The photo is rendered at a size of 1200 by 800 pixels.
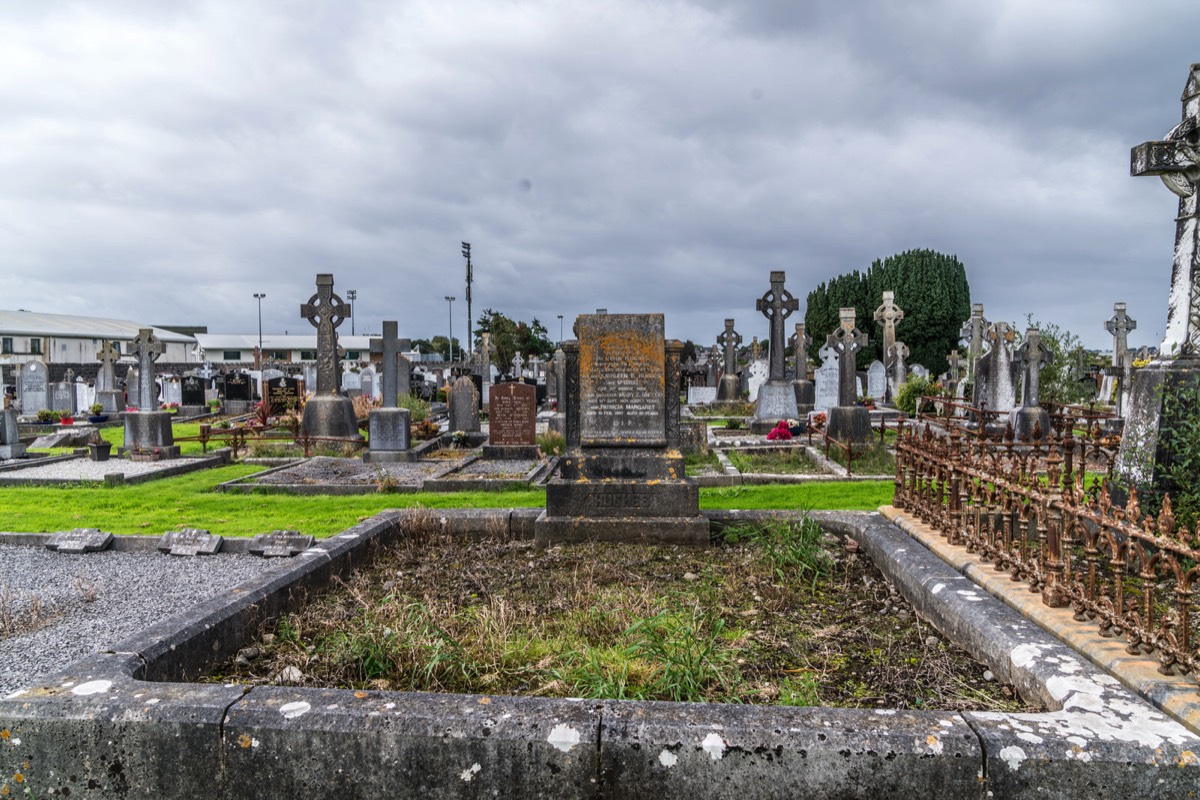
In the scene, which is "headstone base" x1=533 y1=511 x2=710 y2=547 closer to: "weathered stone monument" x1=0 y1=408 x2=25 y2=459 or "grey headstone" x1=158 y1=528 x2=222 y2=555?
"grey headstone" x1=158 y1=528 x2=222 y2=555

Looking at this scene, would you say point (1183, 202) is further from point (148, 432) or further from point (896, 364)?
point (896, 364)

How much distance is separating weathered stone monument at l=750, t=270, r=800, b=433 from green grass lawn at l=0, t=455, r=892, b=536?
8.03 metres

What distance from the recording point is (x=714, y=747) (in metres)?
2.41

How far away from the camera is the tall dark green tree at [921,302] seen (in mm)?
46812

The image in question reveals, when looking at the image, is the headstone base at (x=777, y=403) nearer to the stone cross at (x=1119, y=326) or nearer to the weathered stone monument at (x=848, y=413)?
the weathered stone monument at (x=848, y=413)

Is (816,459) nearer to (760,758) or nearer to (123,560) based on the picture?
(123,560)

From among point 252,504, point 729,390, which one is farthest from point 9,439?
point 729,390

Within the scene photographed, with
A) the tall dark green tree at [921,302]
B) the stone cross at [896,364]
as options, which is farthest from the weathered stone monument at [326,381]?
the tall dark green tree at [921,302]

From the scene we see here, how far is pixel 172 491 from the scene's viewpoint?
38.0ft

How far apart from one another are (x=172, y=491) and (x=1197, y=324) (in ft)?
41.2

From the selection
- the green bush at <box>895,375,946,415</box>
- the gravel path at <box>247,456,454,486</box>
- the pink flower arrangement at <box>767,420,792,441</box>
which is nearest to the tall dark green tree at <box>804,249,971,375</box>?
the green bush at <box>895,375,946,415</box>

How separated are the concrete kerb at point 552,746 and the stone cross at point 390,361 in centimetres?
1319

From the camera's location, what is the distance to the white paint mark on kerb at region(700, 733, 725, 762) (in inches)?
94.8

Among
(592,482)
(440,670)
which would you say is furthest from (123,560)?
(440,670)
